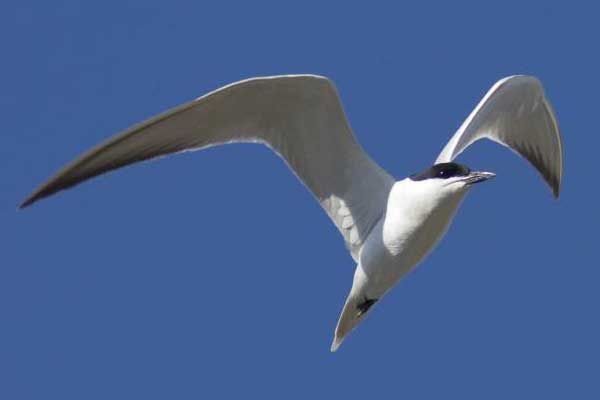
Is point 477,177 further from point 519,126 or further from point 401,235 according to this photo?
point 519,126

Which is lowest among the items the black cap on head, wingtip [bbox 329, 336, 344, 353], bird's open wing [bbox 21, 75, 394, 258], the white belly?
wingtip [bbox 329, 336, 344, 353]

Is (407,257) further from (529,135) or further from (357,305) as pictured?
(529,135)

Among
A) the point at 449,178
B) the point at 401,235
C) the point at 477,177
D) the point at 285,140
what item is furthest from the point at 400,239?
the point at 285,140

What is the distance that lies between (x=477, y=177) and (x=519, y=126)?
2.31 metres

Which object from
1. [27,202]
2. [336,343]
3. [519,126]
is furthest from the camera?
[519,126]

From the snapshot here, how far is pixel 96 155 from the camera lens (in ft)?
29.5

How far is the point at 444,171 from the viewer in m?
9.73

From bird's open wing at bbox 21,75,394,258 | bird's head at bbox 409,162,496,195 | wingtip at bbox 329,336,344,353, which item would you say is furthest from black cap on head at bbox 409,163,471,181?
wingtip at bbox 329,336,344,353

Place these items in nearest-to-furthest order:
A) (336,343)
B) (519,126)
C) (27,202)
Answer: (27,202) → (336,343) → (519,126)

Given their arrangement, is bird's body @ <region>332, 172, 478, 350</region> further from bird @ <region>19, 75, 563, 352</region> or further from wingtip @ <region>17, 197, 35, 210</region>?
wingtip @ <region>17, 197, 35, 210</region>

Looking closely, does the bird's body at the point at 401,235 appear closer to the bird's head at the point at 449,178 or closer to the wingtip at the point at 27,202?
the bird's head at the point at 449,178

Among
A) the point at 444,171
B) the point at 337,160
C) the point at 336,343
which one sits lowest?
the point at 336,343

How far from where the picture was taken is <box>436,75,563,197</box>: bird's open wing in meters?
10.8

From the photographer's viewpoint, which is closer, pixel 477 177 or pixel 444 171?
pixel 477 177
